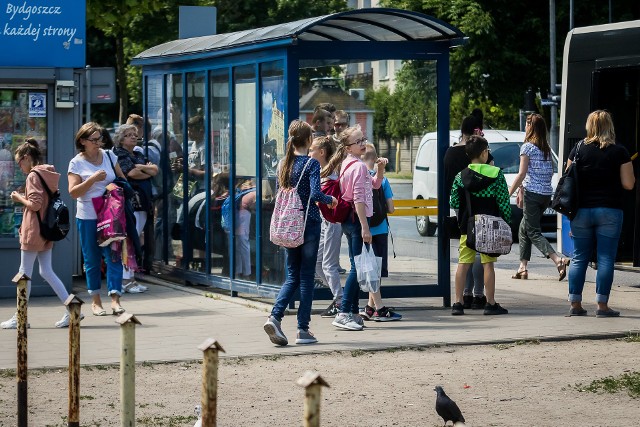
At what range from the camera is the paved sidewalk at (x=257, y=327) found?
377 inches

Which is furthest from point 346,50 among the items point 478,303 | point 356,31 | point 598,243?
point 598,243

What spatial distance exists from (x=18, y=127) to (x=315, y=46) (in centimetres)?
358

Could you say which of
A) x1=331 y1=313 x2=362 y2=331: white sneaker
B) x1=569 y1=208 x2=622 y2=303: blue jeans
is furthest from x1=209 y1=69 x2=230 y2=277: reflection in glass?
x1=569 y1=208 x2=622 y2=303: blue jeans

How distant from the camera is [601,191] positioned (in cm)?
1098

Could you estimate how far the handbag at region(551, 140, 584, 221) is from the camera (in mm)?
11023

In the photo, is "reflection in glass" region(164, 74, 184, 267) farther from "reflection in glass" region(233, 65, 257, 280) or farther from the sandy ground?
the sandy ground

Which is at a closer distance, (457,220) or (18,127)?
(457,220)

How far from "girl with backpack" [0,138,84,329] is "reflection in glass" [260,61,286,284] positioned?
6.80 ft

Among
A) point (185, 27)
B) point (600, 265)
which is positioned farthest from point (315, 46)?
point (185, 27)

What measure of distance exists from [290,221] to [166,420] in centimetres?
276

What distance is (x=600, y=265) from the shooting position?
1106cm

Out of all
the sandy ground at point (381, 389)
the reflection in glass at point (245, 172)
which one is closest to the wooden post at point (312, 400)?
the sandy ground at point (381, 389)

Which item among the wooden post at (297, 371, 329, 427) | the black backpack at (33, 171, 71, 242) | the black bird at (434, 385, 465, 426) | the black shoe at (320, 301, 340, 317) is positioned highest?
the black backpack at (33, 171, 71, 242)

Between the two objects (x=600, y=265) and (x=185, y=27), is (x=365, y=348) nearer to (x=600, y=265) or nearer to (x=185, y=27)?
(x=600, y=265)
